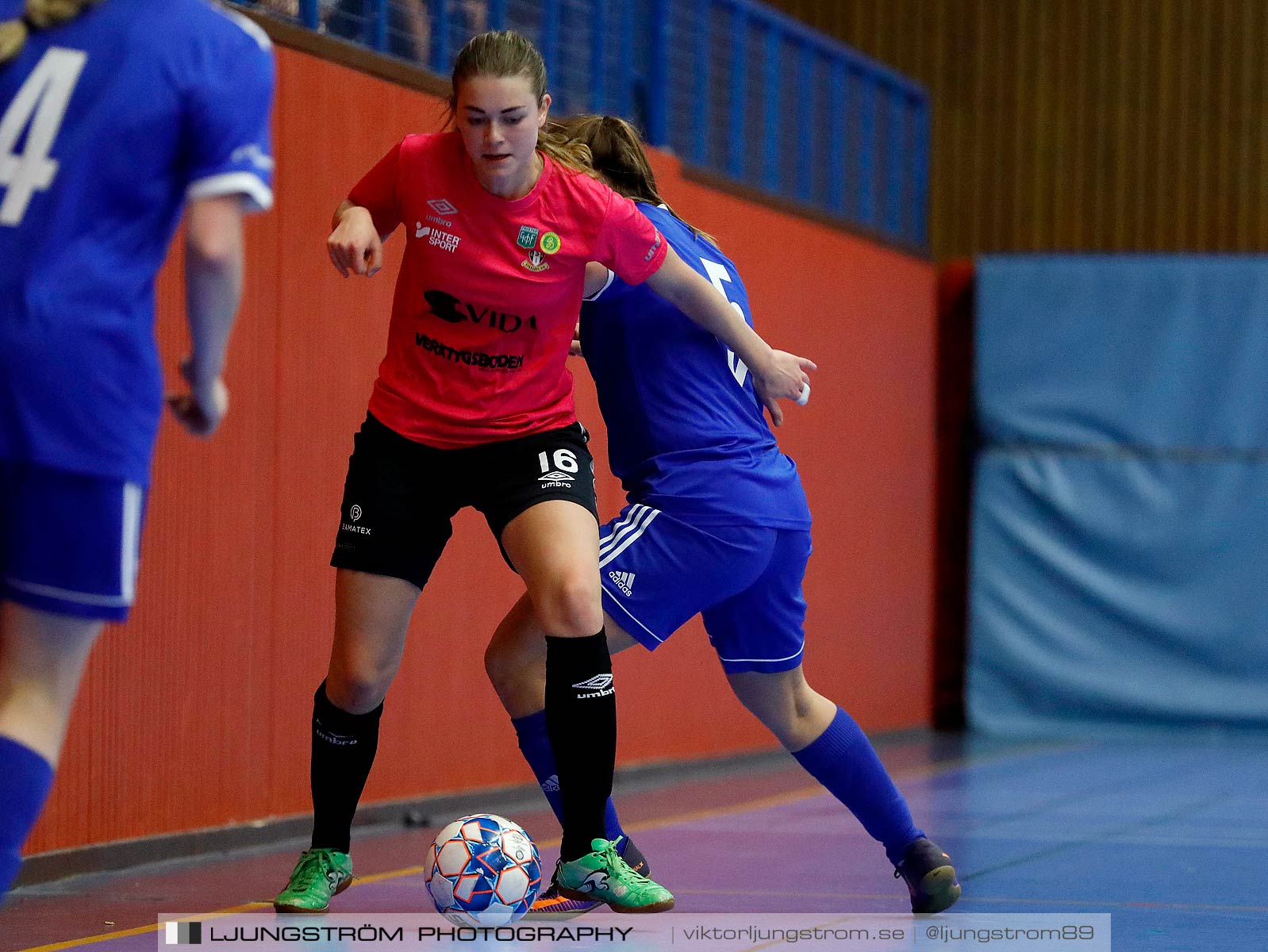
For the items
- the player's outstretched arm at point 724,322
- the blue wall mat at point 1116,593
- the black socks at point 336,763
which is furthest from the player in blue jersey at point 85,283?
the blue wall mat at point 1116,593

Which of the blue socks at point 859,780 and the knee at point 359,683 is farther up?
the knee at point 359,683

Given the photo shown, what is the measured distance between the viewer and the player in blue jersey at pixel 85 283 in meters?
2.50

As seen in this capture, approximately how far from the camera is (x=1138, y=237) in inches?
437

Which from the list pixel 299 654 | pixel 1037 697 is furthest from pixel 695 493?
pixel 1037 697

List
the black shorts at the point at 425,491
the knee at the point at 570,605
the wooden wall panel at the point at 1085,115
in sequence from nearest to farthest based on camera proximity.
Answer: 1. the knee at the point at 570,605
2. the black shorts at the point at 425,491
3. the wooden wall panel at the point at 1085,115

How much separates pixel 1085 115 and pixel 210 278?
9439 mm

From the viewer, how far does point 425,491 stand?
3781mm

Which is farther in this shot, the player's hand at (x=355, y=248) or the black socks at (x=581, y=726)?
the black socks at (x=581, y=726)

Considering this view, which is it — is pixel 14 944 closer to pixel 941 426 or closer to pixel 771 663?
pixel 771 663

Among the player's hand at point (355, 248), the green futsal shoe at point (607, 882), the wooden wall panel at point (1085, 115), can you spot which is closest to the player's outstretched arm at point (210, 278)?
the player's hand at point (355, 248)

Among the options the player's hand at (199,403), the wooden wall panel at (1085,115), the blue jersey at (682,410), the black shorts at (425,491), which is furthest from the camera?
the wooden wall panel at (1085,115)

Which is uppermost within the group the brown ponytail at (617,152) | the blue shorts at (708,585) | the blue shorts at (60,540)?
the brown ponytail at (617,152)

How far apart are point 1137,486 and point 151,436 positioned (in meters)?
8.62

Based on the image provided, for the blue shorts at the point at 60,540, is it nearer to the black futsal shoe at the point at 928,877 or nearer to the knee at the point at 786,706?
the knee at the point at 786,706
